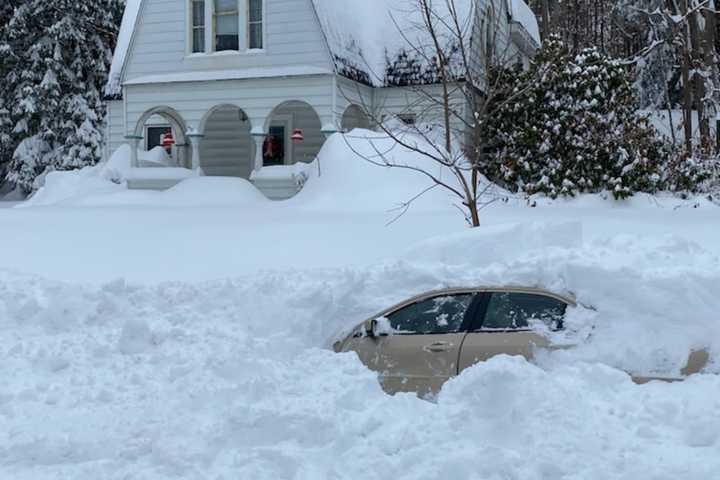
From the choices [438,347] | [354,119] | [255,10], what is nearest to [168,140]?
[255,10]

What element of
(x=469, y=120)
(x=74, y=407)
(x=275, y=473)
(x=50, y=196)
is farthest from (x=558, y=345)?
(x=50, y=196)

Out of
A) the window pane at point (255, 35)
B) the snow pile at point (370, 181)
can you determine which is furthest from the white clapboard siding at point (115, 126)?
the snow pile at point (370, 181)

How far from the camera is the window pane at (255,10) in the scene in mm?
19234

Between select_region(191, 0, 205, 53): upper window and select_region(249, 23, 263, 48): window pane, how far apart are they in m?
1.36

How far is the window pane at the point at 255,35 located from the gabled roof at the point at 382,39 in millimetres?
1886

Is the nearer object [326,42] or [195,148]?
[326,42]

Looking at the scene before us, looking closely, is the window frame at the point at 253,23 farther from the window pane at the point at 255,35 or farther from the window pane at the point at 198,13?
the window pane at the point at 198,13

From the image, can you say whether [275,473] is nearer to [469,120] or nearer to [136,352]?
[136,352]

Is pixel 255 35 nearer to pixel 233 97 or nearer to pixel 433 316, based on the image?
pixel 233 97

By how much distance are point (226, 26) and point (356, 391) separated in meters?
15.8

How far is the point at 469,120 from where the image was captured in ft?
65.5

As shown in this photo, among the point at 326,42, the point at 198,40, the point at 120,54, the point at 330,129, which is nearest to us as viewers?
the point at 330,129

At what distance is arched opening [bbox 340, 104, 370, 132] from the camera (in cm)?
2016

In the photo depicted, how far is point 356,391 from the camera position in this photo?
18.6 ft
